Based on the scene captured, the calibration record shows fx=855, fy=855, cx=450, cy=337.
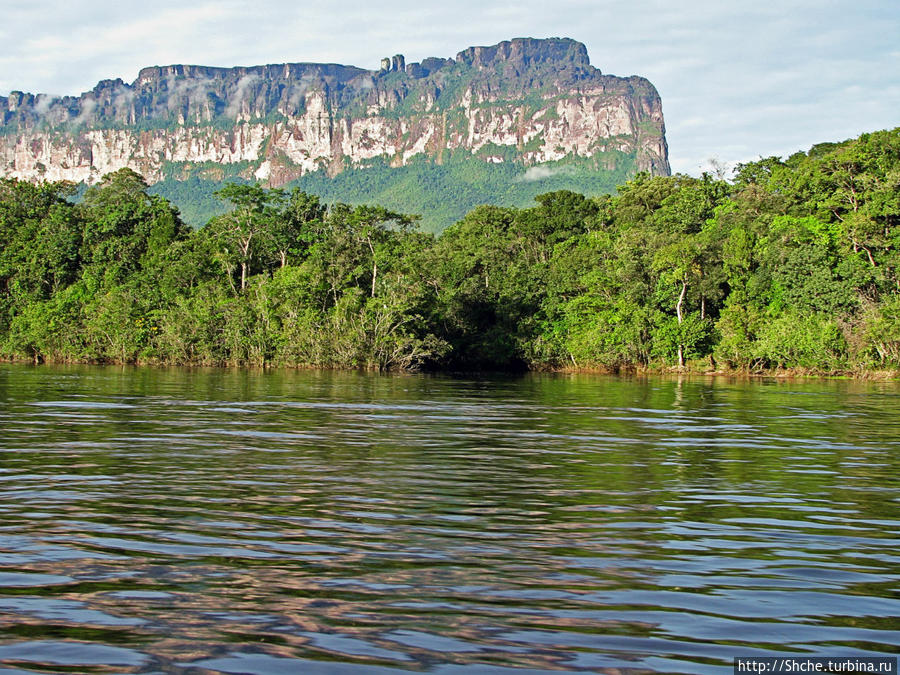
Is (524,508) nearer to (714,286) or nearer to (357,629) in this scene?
(357,629)

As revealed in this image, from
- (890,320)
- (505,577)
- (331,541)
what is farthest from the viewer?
(890,320)

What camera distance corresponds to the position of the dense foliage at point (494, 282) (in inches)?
2270

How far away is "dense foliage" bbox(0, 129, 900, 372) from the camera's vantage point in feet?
189

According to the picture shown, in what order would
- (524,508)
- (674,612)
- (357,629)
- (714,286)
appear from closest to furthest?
1. (357,629)
2. (674,612)
3. (524,508)
4. (714,286)

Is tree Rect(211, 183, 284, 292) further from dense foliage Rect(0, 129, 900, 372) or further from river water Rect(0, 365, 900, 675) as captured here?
river water Rect(0, 365, 900, 675)

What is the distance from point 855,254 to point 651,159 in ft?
480

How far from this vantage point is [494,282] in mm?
69312

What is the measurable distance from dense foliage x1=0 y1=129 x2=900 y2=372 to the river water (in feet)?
135

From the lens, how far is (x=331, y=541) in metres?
8.70

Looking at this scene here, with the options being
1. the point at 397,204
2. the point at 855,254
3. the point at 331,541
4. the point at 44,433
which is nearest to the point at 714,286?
the point at 855,254

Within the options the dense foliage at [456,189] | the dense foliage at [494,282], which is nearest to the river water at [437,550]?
the dense foliage at [494,282]

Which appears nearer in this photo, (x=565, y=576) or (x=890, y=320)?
(x=565, y=576)

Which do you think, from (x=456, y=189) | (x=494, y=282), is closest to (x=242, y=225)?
(x=494, y=282)

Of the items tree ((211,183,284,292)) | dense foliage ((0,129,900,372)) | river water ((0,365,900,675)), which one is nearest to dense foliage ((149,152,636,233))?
dense foliage ((0,129,900,372))
